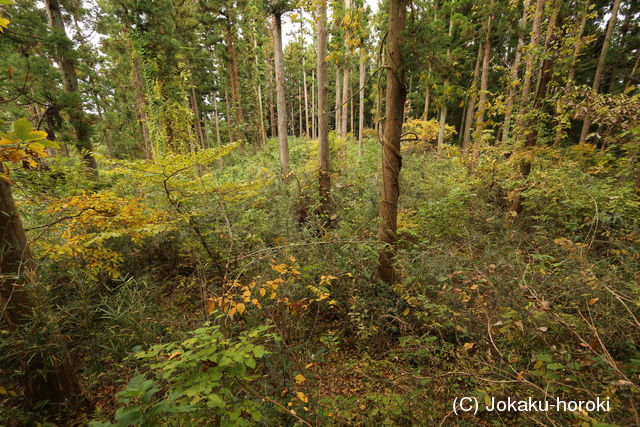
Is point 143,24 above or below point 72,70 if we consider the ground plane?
above

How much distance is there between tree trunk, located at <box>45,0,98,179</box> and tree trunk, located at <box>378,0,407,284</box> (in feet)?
27.4

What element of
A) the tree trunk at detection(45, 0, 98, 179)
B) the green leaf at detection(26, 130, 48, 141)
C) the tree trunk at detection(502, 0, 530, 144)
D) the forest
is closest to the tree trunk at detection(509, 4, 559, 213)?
the forest

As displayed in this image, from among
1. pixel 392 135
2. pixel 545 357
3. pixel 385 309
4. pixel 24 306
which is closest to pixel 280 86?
pixel 392 135

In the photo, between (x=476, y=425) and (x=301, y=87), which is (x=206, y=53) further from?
(x=301, y=87)

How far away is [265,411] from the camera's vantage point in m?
2.29

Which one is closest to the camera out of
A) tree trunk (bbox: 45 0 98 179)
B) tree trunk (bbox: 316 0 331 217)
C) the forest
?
the forest

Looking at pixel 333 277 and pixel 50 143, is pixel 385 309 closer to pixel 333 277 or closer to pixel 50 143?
pixel 333 277

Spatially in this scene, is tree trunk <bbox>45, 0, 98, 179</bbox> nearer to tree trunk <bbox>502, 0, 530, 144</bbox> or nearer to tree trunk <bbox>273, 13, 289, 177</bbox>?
tree trunk <bbox>273, 13, 289, 177</bbox>

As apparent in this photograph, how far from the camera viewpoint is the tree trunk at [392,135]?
2984mm

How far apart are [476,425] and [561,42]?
6.83 meters

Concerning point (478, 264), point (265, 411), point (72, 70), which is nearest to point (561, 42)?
point (478, 264)

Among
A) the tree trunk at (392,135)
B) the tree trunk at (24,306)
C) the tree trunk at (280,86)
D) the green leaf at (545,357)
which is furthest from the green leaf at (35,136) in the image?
the tree trunk at (280,86)

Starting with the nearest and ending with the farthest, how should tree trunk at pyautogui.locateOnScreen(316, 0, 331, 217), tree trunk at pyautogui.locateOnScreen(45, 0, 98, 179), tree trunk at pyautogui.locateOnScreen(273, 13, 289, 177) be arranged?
tree trunk at pyautogui.locateOnScreen(316, 0, 331, 217)
tree trunk at pyautogui.locateOnScreen(45, 0, 98, 179)
tree trunk at pyautogui.locateOnScreen(273, 13, 289, 177)

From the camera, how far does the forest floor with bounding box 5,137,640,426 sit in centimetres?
237
